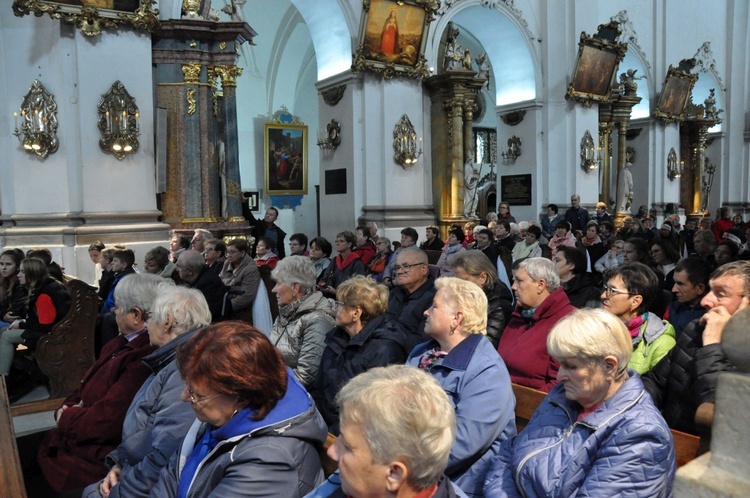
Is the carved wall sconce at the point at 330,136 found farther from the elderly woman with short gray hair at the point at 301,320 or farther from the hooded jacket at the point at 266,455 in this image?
the hooded jacket at the point at 266,455

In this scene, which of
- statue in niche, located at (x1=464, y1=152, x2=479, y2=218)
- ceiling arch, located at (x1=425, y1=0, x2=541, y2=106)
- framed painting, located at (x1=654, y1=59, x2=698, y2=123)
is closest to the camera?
statue in niche, located at (x1=464, y1=152, x2=479, y2=218)

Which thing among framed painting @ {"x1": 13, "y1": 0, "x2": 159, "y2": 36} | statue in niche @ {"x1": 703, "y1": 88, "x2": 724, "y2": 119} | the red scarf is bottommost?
the red scarf

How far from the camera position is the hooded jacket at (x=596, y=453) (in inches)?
83.3

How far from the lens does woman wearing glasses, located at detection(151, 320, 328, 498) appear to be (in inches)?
79.5

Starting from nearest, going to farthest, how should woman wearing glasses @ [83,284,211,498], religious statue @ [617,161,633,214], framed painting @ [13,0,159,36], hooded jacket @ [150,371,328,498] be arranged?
hooded jacket @ [150,371,328,498] → woman wearing glasses @ [83,284,211,498] → framed painting @ [13,0,159,36] → religious statue @ [617,161,633,214]

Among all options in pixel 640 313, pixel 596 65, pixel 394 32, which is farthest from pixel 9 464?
pixel 596 65

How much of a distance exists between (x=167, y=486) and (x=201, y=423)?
0.26 m

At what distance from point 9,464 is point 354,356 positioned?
1.65 m

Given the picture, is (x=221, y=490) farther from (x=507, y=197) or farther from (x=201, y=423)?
(x=507, y=197)

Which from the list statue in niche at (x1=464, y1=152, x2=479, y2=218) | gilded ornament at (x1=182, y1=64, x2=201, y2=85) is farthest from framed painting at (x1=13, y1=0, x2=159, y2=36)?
statue in niche at (x1=464, y1=152, x2=479, y2=218)

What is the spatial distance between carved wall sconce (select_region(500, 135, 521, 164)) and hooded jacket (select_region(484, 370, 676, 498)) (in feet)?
46.0

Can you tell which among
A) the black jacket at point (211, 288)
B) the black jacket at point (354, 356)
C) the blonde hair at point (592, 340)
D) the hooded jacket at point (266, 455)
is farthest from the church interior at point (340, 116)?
the blonde hair at point (592, 340)

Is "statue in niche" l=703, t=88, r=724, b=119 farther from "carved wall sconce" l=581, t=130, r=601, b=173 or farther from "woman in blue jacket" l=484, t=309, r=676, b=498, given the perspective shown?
"woman in blue jacket" l=484, t=309, r=676, b=498

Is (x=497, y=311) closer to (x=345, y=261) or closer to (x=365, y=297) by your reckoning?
(x=365, y=297)
